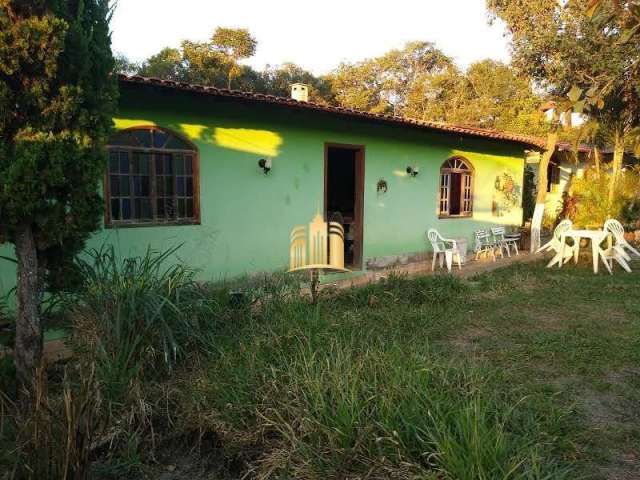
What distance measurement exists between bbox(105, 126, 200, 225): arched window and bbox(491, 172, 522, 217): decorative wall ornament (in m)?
8.19

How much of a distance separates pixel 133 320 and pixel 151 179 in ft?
11.4

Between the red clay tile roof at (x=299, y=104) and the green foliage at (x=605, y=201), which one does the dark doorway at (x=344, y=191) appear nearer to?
the red clay tile roof at (x=299, y=104)

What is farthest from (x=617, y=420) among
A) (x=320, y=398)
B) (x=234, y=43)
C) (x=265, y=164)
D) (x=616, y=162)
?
(x=234, y=43)

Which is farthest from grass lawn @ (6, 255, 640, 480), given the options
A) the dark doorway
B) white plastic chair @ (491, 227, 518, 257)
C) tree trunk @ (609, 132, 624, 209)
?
tree trunk @ (609, 132, 624, 209)

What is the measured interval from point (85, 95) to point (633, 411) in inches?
178

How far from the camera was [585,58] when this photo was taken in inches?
423

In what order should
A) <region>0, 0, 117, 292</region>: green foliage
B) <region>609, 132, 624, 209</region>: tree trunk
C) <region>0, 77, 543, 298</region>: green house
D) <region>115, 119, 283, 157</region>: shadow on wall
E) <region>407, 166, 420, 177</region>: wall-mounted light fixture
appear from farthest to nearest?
<region>609, 132, 624, 209</region>: tree trunk → <region>407, 166, 420, 177</region>: wall-mounted light fixture → <region>115, 119, 283, 157</region>: shadow on wall → <region>0, 77, 543, 298</region>: green house → <region>0, 0, 117, 292</region>: green foliage

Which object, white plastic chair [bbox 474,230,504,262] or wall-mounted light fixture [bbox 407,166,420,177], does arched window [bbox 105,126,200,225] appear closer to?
wall-mounted light fixture [bbox 407,166,420,177]

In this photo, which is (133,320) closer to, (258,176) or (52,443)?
(52,443)

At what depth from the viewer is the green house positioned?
244 inches

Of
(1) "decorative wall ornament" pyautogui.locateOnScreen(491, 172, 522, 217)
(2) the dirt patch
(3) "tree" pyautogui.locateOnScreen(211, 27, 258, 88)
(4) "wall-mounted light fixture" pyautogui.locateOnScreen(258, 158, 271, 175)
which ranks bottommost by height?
(2) the dirt patch

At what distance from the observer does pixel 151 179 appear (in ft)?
21.0

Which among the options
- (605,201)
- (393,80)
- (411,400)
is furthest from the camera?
(393,80)

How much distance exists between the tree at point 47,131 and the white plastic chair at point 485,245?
9.29 metres
